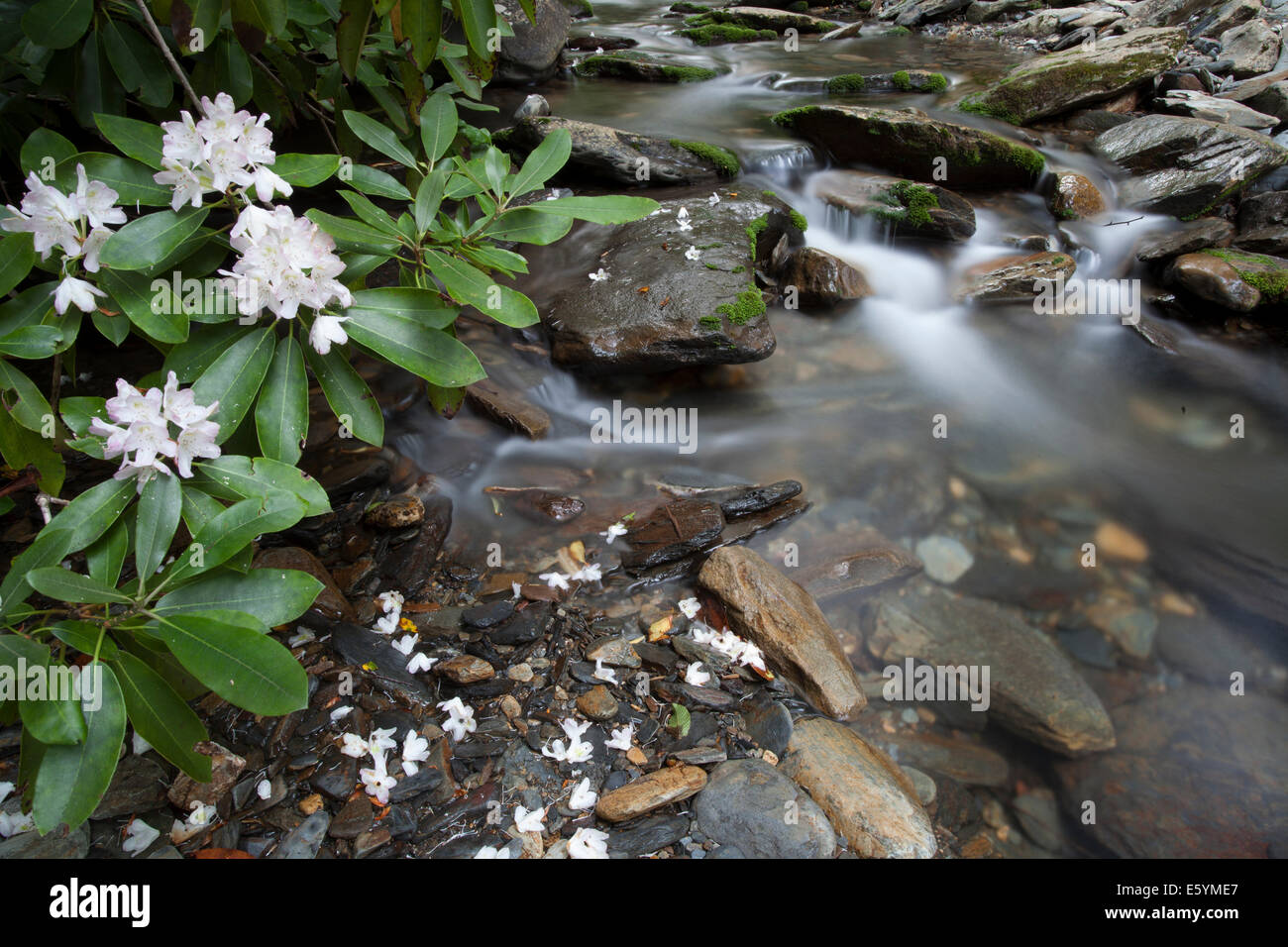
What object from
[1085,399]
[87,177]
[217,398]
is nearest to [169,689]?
[217,398]

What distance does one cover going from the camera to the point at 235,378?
1636mm

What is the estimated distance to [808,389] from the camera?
4.04m

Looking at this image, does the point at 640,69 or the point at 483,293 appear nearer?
the point at 483,293

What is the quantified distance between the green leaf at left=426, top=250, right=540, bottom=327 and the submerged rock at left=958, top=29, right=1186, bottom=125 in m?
6.35

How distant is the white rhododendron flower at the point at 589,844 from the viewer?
1.80 m

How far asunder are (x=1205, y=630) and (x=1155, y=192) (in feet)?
12.9

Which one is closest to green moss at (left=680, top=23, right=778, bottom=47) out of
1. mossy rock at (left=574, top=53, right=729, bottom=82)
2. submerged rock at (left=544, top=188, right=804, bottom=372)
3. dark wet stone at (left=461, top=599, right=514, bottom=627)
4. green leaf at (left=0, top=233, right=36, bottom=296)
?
mossy rock at (left=574, top=53, right=729, bottom=82)

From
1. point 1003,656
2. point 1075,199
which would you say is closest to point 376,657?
point 1003,656

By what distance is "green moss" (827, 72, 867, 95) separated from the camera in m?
7.39

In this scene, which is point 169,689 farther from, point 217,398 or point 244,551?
point 217,398

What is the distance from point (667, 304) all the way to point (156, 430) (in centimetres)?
267

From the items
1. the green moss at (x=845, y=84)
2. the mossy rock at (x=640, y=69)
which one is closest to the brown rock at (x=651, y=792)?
the green moss at (x=845, y=84)

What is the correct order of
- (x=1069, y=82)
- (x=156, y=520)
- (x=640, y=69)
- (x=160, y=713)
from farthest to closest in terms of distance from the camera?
1. (x=640, y=69)
2. (x=1069, y=82)
3. (x=156, y=520)
4. (x=160, y=713)

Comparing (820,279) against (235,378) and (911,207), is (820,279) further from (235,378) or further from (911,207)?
(235,378)
